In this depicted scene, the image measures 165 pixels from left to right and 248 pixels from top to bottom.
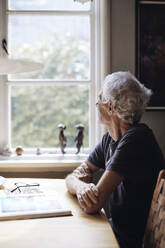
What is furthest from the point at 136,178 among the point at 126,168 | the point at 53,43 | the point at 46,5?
the point at 46,5

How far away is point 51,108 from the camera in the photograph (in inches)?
103

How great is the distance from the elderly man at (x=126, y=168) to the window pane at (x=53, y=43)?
33.8 inches

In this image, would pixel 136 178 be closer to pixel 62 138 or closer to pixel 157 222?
pixel 157 222

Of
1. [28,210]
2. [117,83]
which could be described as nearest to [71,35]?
[117,83]

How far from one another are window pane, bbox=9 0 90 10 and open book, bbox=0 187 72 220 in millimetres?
1551

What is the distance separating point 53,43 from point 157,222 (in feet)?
5.75

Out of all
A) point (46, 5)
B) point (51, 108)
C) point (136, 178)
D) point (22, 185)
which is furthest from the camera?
point (51, 108)

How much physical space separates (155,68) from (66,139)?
0.86 m

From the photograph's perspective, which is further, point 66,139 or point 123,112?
point 66,139

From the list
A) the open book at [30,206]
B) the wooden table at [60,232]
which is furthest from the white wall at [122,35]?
the wooden table at [60,232]

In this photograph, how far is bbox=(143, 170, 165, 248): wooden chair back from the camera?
1.19 metres

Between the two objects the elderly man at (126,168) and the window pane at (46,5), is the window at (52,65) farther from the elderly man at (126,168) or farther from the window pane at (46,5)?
the elderly man at (126,168)

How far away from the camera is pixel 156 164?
1.55m

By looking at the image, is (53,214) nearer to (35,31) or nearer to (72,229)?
(72,229)
